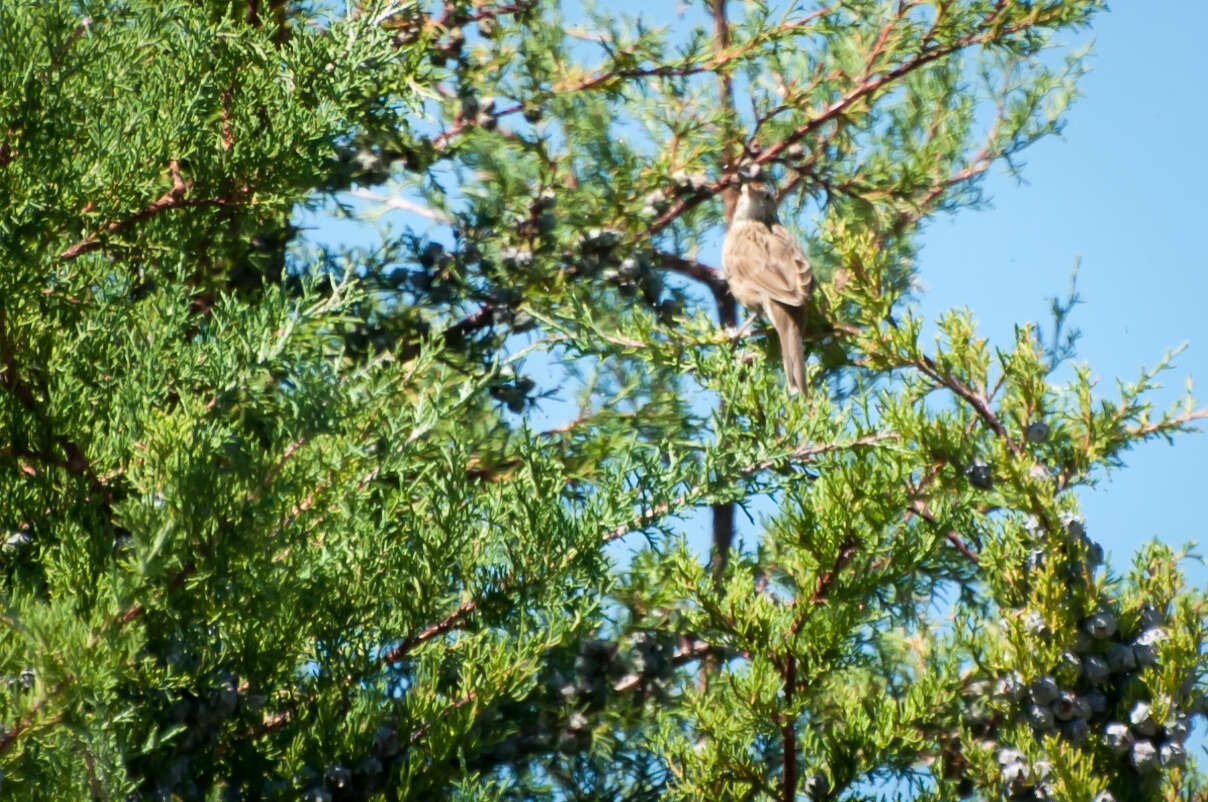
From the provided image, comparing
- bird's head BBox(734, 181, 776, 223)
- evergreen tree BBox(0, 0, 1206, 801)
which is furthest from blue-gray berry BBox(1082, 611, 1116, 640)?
bird's head BBox(734, 181, 776, 223)

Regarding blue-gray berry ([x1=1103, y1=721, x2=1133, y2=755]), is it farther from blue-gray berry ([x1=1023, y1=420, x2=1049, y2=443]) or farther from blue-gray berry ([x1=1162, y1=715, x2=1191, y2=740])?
blue-gray berry ([x1=1023, y1=420, x2=1049, y2=443])

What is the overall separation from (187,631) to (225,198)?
2.89ft

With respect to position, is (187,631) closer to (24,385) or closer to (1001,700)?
(24,385)

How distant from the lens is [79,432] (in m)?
2.21

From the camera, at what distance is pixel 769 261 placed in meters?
4.62

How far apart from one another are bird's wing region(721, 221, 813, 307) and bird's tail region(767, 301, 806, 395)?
5.5 inches

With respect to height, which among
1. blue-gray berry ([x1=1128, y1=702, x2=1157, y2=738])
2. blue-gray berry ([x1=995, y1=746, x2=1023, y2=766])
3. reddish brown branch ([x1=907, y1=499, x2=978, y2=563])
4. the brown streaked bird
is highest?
the brown streaked bird

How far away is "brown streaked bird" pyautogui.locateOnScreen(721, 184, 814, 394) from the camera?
3.68 metres

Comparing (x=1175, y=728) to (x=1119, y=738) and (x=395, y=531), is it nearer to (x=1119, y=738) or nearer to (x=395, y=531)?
(x=1119, y=738)

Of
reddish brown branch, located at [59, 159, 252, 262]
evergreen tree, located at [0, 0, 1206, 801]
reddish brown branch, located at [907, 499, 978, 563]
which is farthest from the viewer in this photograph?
reddish brown branch, located at [907, 499, 978, 563]

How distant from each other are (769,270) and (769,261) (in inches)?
4.7

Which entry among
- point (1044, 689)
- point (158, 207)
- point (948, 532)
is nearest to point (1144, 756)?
point (1044, 689)

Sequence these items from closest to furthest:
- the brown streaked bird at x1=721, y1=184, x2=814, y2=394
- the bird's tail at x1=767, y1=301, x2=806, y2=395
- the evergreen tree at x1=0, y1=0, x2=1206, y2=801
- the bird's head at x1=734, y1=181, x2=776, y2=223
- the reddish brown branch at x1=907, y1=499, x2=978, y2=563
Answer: the evergreen tree at x1=0, y1=0, x2=1206, y2=801 → the reddish brown branch at x1=907, y1=499, x2=978, y2=563 → the bird's tail at x1=767, y1=301, x2=806, y2=395 → the brown streaked bird at x1=721, y1=184, x2=814, y2=394 → the bird's head at x1=734, y1=181, x2=776, y2=223

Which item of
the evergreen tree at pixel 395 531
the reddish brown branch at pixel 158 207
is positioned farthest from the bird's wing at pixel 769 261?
the reddish brown branch at pixel 158 207
